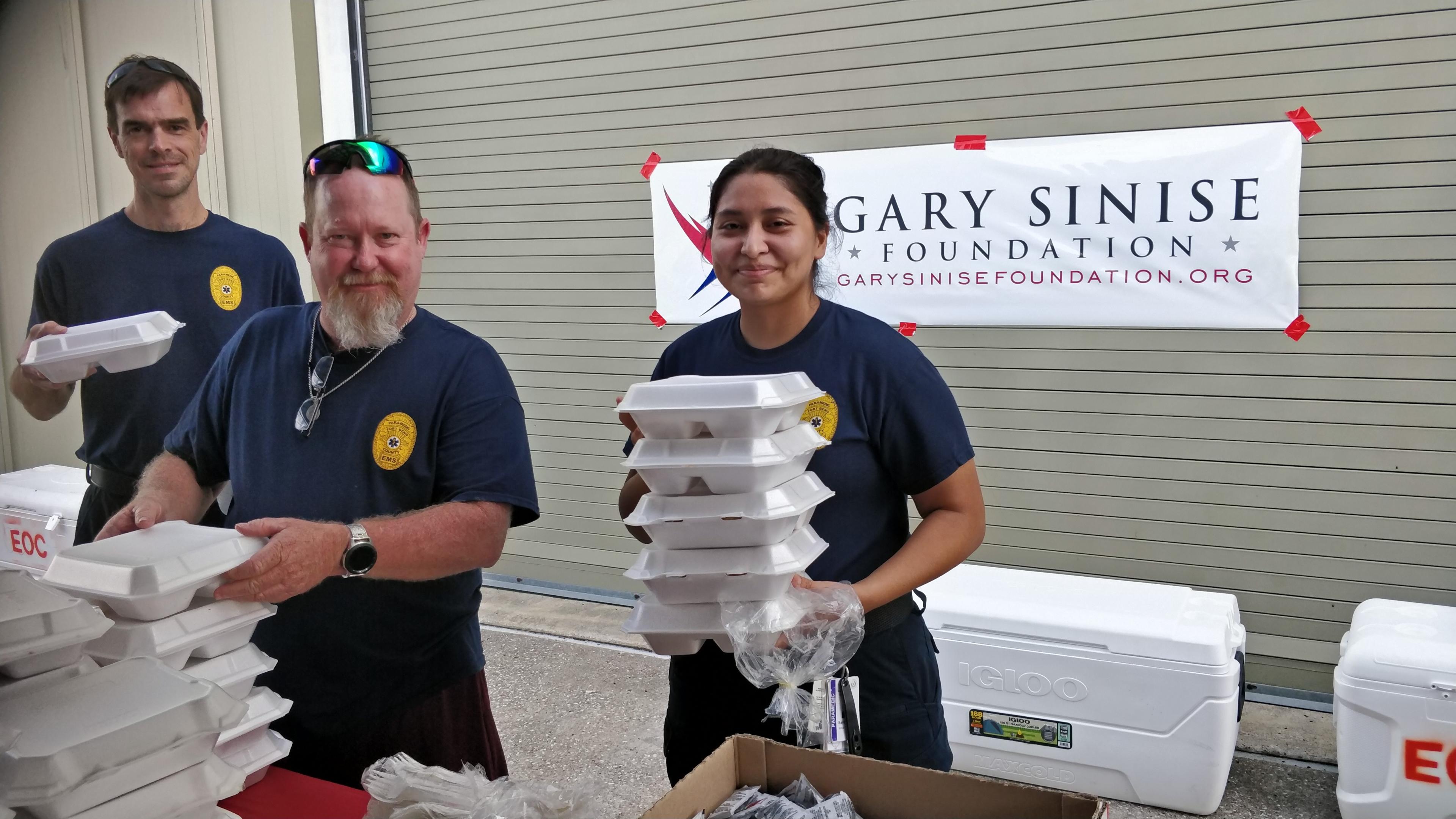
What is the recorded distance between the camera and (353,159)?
73.5 inches

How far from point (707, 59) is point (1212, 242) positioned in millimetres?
2362

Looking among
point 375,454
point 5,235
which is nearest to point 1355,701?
point 375,454

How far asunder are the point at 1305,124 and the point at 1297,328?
0.74 metres

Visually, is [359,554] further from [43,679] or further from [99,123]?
[99,123]

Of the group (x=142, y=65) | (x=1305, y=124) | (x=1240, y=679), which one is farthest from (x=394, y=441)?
(x=1305, y=124)

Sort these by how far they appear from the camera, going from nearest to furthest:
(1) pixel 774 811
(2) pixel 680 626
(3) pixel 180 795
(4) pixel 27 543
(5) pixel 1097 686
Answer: (3) pixel 180 795, (1) pixel 774 811, (2) pixel 680 626, (5) pixel 1097 686, (4) pixel 27 543

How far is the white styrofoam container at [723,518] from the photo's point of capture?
1.45 metres

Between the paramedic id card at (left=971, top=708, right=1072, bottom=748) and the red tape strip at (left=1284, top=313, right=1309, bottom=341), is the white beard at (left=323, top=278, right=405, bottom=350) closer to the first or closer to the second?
the paramedic id card at (left=971, top=708, right=1072, bottom=748)

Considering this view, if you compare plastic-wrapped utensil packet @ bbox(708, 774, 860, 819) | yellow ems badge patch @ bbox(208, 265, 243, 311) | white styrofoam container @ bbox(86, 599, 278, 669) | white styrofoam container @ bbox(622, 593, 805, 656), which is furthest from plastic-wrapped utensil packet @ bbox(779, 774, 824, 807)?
yellow ems badge patch @ bbox(208, 265, 243, 311)

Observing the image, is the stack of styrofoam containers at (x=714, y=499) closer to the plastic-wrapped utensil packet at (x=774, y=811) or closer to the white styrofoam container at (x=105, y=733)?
the plastic-wrapped utensil packet at (x=774, y=811)

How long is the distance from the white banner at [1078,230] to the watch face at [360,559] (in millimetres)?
2621

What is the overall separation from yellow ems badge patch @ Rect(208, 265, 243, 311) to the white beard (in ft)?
3.59

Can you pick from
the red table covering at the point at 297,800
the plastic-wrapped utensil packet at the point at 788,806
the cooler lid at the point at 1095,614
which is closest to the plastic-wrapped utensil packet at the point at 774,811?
the plastic-wrapped utensil packet at the point at 788,806

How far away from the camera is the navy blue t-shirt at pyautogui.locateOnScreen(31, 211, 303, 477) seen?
2725mm
